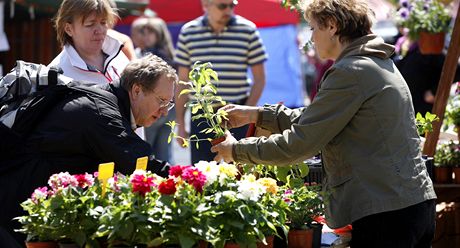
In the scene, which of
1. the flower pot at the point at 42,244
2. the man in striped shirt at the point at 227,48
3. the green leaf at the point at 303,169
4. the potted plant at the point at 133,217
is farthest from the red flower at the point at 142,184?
the man in striped shirt at the point at 227,48

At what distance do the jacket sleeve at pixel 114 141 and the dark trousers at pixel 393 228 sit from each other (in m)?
0.80

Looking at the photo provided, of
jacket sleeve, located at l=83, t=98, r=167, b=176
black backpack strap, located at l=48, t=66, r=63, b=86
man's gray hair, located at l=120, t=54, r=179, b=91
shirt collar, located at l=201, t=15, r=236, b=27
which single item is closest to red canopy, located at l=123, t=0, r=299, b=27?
shirt collar, located at l=201, t=15, r=236, b=27

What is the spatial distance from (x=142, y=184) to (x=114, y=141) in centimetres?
63

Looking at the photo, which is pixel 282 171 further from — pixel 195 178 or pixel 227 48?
pixel 227 48

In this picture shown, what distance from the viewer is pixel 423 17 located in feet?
20.7

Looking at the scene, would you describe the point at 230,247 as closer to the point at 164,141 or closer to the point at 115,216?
the point at 115,216

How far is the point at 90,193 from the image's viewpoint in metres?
2.65

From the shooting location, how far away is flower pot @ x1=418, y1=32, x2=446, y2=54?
6.34 meters

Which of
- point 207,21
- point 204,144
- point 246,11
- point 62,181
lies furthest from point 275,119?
point 246,11

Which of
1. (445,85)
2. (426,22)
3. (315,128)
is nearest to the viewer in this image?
(315,128)

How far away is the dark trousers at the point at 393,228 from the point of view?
2877 mm

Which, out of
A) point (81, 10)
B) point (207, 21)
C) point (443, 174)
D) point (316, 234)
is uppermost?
point (81, 10)

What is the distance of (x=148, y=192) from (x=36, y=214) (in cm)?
37

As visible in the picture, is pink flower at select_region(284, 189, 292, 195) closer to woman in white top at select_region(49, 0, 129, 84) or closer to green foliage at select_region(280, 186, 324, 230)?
Answer: green foliage at select_region(280, 186, 324, 230)
